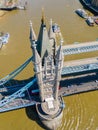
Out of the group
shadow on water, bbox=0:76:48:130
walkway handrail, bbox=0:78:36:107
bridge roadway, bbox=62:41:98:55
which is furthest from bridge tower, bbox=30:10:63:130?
bridge roadway, bbox=62:41:98:55

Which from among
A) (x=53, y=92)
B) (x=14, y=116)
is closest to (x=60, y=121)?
(x=53, y=92)

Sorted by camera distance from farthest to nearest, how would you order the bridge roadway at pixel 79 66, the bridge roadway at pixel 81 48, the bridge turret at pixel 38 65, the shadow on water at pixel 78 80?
1. the bridge roadway at pixel 81 48
2. the shadow on water at pixel 78 80
3. the bridge roadway at pixel 79 66
4. the bridge turret at pixel 38 65

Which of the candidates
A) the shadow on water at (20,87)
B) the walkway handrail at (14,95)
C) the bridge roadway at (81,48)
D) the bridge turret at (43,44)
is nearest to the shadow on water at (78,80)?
the bridge roadway at (81,48)

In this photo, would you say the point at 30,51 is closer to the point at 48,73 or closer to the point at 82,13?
the point at 48,73

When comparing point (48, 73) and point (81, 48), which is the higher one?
point (48, 73)

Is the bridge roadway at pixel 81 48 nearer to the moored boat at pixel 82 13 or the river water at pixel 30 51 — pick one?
the river water at pixel 30 51

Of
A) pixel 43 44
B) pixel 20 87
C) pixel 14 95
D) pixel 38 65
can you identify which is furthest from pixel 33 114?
pixel 43 44

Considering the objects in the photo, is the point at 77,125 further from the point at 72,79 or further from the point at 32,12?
the point at 32,12
